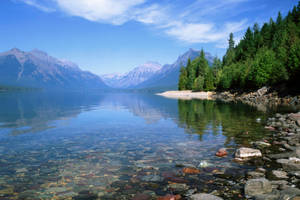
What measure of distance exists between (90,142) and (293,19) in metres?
154

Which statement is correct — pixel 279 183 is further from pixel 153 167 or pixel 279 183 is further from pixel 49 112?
pixel 49 112

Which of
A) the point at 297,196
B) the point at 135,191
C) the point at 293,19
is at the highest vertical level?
the point at 293,19

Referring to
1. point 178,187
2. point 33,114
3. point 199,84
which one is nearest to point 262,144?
point 178,187

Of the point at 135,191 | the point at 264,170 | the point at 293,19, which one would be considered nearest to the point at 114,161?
the point at 135,191

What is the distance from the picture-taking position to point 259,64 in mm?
91125

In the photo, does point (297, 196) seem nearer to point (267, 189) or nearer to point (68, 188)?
point (267, 189)

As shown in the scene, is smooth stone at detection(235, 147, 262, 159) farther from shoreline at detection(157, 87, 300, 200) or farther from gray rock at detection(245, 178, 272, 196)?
gray rock at detection(245, 178, 272, 196)

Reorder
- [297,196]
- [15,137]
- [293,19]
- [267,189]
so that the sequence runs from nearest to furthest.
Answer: [297,196] → [267,189] → [15,137] → [293,19]

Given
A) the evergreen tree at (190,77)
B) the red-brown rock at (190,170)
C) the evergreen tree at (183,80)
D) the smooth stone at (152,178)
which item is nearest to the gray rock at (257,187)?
the red-brown rock at (190,170)

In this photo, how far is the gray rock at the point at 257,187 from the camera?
9.29 metres

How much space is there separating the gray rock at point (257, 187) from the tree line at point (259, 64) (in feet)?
215

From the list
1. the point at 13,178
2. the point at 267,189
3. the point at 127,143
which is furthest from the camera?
the point at 127,143

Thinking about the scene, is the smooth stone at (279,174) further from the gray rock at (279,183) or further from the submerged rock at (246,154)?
the submerged rock at (246,154)

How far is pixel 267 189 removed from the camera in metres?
9.33
